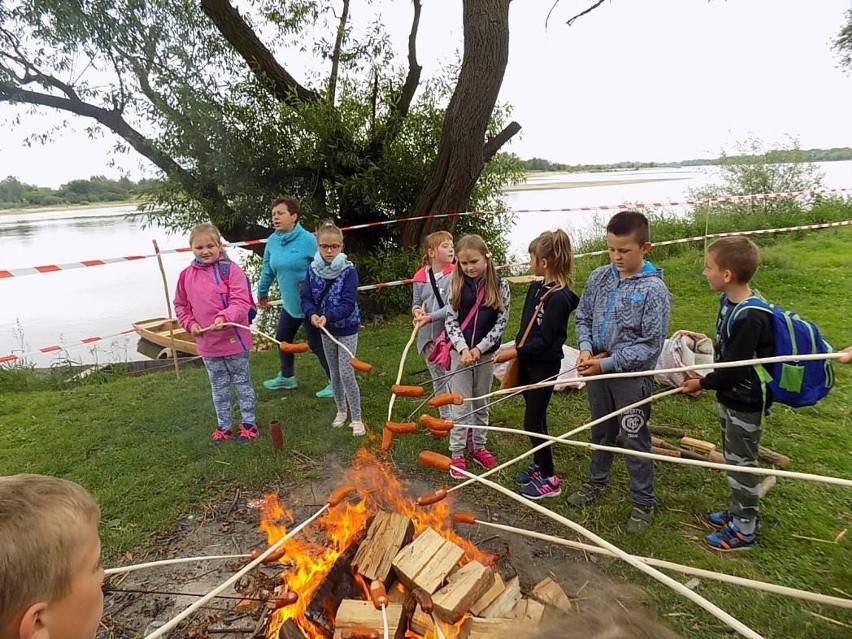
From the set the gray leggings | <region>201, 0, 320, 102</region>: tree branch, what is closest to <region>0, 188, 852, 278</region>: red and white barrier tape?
the gray leggings

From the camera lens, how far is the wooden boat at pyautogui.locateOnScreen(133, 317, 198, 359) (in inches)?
325

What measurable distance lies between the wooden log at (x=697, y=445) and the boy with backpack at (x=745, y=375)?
3.53ft

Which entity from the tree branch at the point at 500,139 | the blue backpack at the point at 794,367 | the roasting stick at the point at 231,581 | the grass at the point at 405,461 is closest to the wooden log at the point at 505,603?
the grass at the point at 405,461

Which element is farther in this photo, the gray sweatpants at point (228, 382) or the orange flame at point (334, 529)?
the gray sweatpants at point (228, 382)

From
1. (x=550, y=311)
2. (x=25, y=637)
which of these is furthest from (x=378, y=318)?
(x=25, y=637)

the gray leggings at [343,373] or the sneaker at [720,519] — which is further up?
the gray leggings at [343,373]

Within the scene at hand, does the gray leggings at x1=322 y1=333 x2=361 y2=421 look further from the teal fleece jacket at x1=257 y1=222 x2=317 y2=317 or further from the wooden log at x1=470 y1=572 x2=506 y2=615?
the wooden log at x1=470 y1=572 x2=506 y2=615

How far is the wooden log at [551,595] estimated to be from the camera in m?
2.52

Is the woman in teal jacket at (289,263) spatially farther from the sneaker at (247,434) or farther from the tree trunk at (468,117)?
the tree trunk at (468,117)

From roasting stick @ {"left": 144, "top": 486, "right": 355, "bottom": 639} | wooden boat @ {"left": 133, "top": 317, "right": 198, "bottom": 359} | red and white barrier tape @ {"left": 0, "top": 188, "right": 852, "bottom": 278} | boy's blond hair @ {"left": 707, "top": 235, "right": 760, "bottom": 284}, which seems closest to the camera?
roasting stick @ {"left": 144, "top": 486, "right": 355, "bottom": 639}

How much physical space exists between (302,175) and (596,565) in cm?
774

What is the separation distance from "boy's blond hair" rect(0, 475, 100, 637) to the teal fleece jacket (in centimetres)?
411

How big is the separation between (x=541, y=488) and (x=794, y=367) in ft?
5.82

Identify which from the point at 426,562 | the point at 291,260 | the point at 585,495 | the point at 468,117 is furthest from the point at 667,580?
the point at 468,117
